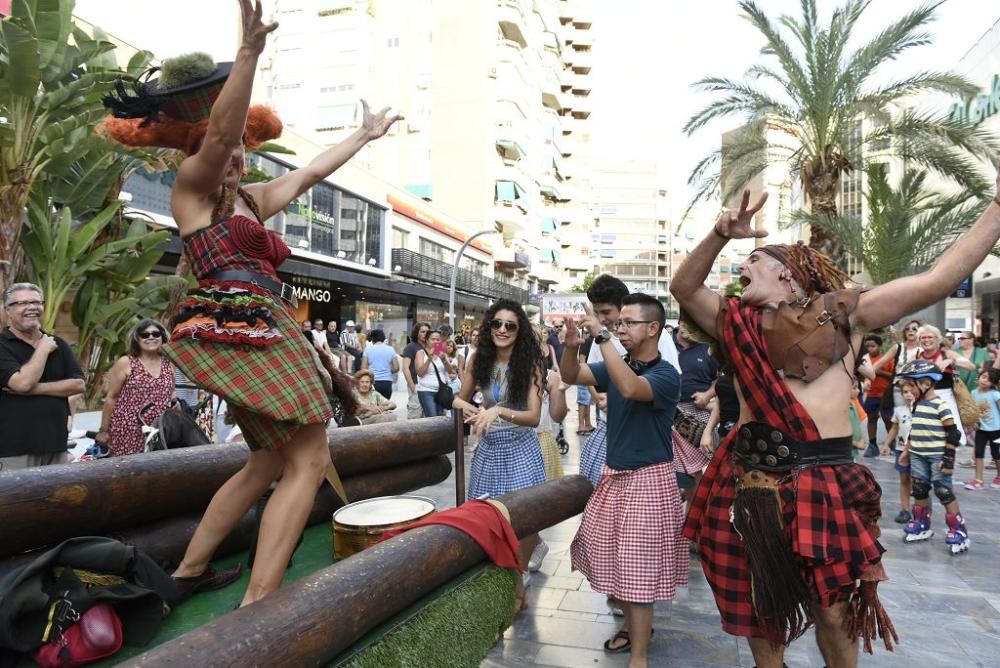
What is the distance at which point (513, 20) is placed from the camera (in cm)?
4909

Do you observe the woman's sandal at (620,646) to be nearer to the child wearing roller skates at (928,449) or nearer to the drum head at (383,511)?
the drum head at (383,511)

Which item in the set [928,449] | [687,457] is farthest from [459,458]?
[928,449]

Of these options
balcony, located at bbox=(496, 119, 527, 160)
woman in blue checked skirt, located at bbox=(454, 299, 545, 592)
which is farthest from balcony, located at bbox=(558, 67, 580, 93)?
woman in blue checked skirt, located at bbox=(454, 299, 545, 592)

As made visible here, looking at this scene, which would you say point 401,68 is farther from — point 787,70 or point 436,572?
point 436,572

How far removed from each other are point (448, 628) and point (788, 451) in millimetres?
1390

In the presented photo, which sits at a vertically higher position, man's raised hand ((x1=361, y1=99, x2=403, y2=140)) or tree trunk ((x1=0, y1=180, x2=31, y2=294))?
tree trunk ((x1=0, y1=180, x2=31, y2=294))

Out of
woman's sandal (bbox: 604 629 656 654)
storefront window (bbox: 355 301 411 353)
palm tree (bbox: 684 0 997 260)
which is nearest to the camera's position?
woman's sandal (bbox: 604 629 656 654)

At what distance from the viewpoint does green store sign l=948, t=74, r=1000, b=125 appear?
21.1 metres

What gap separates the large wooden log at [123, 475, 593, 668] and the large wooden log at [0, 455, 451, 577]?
0.87m

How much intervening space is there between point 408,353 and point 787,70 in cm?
889

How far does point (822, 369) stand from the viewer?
8.82 ft

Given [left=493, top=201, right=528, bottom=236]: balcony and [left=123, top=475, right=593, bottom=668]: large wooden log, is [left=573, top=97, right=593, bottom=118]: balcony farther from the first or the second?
[left=123, top=475, right=593, bottom=668]: large wooden log

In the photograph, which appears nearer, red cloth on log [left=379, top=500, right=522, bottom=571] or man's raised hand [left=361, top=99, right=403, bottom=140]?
red cloth on log [left=379, top=500, right=522, bottom=571]

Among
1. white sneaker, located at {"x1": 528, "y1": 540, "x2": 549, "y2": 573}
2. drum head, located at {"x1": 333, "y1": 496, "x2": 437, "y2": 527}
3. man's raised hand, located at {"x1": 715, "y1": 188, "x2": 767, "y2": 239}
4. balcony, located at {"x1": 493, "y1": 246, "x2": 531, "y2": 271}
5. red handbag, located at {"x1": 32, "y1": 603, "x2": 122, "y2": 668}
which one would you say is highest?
balcony, located at {"x1": 493, "y1": 246, "x2": 531, "y2": 271}
